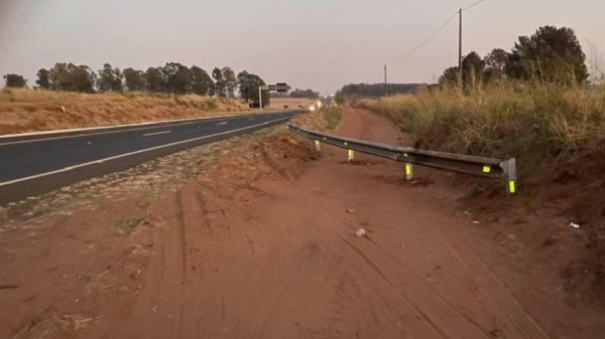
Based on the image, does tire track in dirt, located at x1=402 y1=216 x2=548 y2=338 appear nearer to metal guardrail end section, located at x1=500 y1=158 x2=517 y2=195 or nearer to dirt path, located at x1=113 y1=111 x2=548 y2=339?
dirt path, located at x1=113 y1=111 x2=548 y2=339

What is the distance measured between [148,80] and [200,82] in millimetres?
18297

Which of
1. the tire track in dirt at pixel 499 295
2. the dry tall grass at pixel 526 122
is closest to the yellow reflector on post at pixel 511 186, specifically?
the dry tall grass at pixel 526 122

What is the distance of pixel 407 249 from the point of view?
6062 mm

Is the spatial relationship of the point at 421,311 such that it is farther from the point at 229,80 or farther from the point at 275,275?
the point at 229,80

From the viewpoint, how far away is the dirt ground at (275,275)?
4.06 m

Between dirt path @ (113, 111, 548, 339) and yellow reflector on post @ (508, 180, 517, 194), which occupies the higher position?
yellow reflector on post @ (508, 180, 517, 194)

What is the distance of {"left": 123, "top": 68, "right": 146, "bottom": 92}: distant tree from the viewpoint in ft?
371

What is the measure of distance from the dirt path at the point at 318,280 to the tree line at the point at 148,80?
76.0m

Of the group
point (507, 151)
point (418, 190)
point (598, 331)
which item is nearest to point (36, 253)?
point (598, 331)

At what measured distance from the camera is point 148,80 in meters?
117

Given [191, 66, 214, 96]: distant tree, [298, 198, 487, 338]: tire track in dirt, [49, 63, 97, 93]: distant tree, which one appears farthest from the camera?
[191, 66, 214, 96]: distant tree

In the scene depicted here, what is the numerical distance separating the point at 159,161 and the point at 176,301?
381 inches

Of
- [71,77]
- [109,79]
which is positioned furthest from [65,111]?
[109,79]

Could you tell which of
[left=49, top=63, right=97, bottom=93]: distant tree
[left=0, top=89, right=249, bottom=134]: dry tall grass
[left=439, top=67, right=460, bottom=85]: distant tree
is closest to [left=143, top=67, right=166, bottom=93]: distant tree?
[left=49, top=63, right=97, bottom=93]: distant tree
